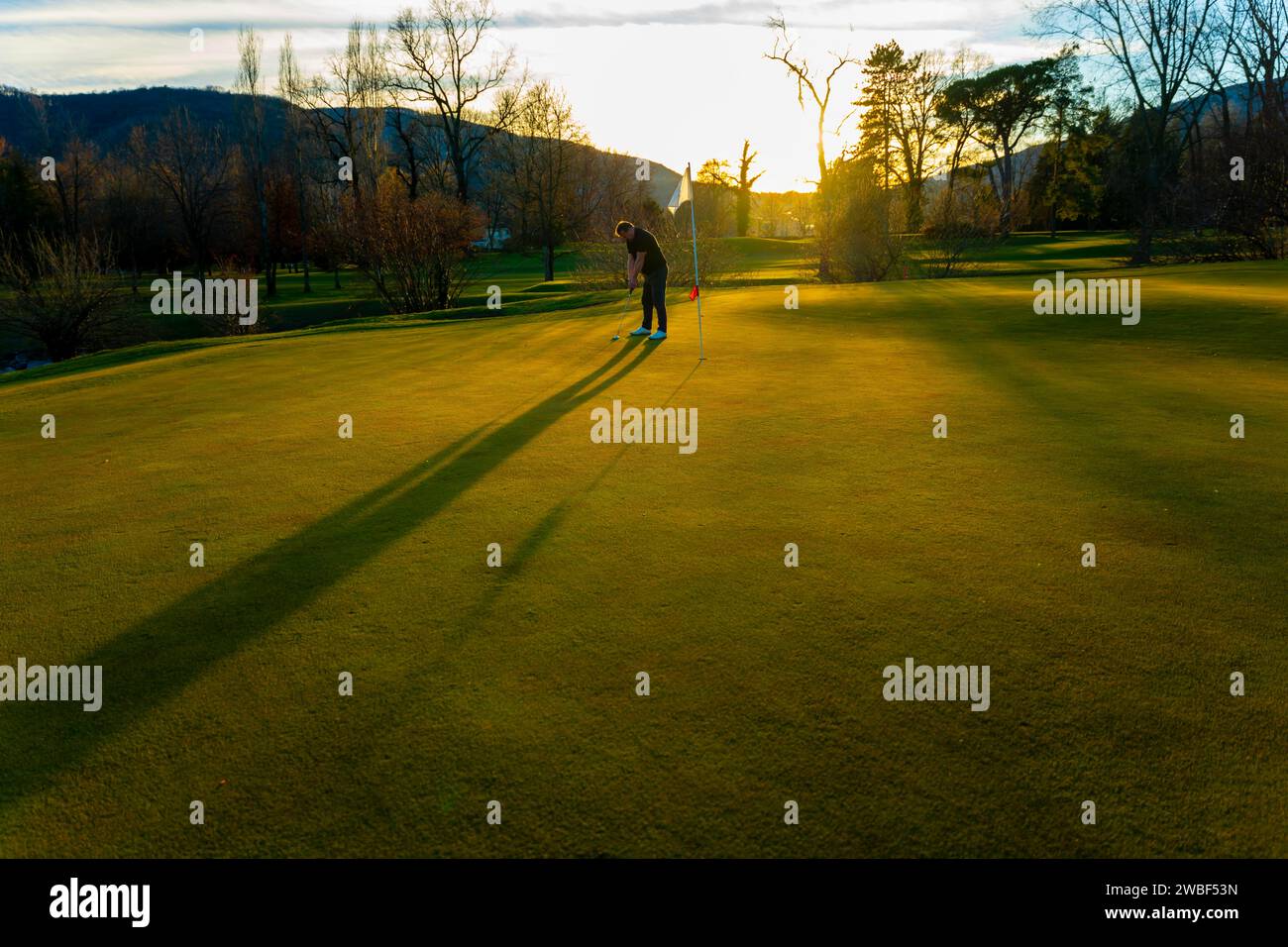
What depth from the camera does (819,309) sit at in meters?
22.1

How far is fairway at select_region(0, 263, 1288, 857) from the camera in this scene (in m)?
3.31

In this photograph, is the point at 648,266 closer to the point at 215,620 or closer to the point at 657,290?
the point at 657,290

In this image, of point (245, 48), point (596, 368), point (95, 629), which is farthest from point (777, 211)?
point (95, 629)

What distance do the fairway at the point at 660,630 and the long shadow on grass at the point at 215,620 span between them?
3 cm

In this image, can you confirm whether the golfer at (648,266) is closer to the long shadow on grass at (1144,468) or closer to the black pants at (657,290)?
the black pants at (657,290)

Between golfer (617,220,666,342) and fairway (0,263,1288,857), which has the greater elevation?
golfer (617,220,666,342)

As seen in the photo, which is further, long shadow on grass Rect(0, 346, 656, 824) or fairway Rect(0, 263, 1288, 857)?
long shadow on grass Rect(0, 346, 656, 824)

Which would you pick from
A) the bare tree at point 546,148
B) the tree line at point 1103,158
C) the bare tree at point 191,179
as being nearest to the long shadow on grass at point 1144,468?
the tree line at point 1103,158

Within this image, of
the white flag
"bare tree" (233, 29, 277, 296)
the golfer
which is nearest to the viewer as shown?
the white flag

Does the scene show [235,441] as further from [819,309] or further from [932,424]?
[819,309]

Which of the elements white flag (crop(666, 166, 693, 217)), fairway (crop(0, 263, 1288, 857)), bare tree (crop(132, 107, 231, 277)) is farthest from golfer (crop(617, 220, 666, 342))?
bare tree (crop(132, 107, 231, 277))

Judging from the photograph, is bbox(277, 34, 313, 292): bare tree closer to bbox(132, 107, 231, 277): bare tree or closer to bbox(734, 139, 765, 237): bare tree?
bbox(132, 107, 231, 277): bare tree

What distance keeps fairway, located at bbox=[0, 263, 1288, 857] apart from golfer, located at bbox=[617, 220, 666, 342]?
Answer: 616 cm
